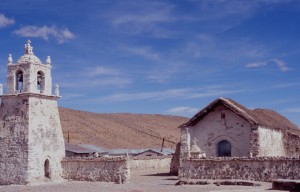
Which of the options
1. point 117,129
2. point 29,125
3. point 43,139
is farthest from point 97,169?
point 117,129

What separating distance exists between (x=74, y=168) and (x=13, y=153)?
3.69m

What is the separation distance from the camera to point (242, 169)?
2441cm

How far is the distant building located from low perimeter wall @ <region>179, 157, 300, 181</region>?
375 cm

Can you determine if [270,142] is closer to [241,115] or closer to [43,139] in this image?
[241,115]

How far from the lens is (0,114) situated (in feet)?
94.1

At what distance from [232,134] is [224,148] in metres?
1.18

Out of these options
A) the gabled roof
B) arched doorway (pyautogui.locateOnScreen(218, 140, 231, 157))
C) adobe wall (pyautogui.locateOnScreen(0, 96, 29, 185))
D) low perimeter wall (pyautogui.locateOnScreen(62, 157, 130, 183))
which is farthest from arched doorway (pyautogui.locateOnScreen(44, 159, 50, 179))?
arched doorway (pyautogui.locateOnScreen(218, 140, 231, 157))

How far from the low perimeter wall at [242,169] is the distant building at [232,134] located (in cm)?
375

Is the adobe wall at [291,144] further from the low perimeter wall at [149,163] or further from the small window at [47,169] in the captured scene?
the small window at [47,169]

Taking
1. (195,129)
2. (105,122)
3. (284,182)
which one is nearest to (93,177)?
(195,129)

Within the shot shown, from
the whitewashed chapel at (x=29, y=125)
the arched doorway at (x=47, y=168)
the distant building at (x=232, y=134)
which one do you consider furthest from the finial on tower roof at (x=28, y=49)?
the distant building at (x=232, y=134)

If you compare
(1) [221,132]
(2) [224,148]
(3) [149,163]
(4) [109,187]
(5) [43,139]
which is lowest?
(4) [109,187]

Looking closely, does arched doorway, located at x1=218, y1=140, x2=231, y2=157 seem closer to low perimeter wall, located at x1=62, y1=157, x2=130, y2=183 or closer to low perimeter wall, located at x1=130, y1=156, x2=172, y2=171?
low perimeter wall, located at x1=62, y1=157, x2=130, y2=183

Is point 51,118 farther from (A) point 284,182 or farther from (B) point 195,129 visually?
(A) point 284,182
